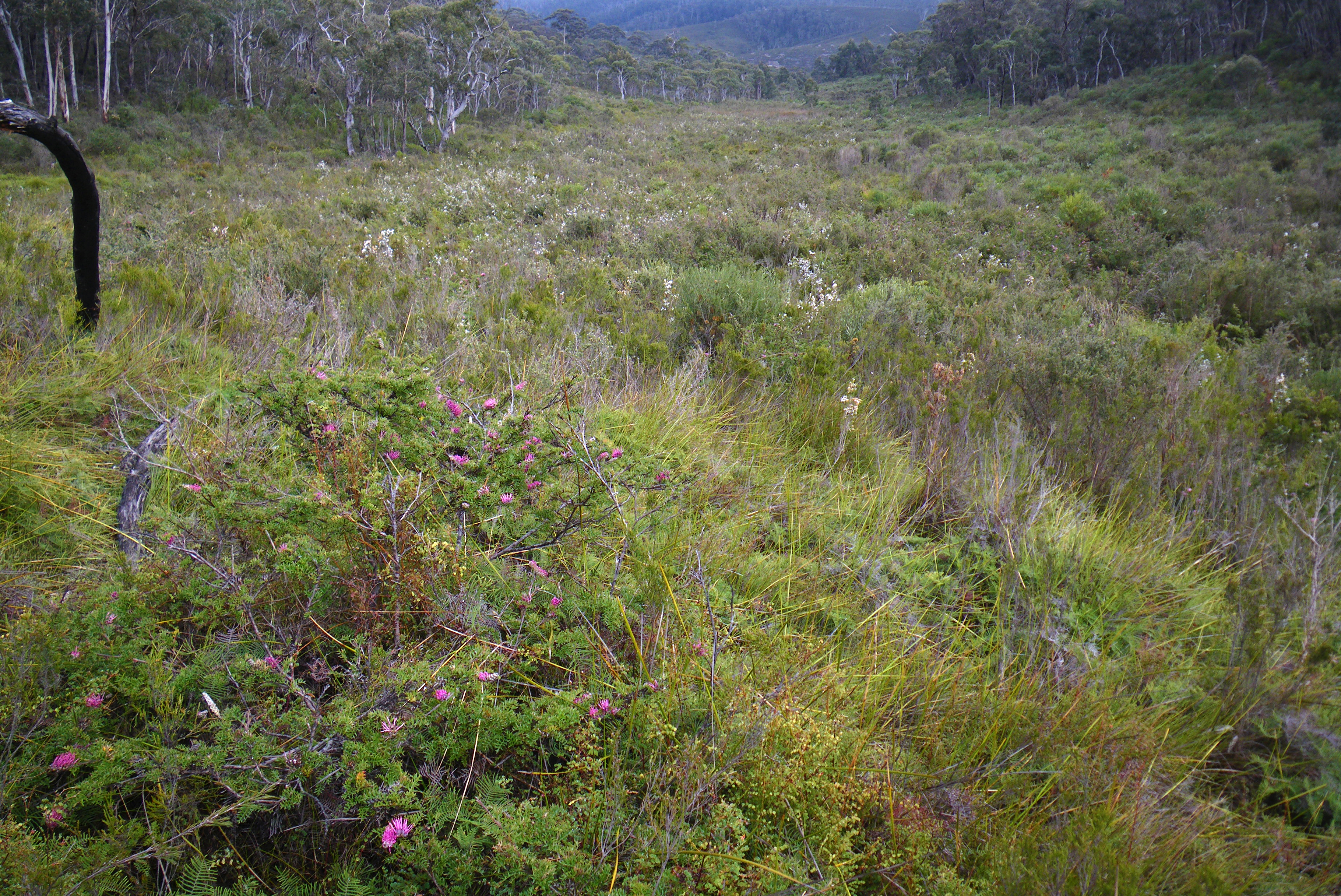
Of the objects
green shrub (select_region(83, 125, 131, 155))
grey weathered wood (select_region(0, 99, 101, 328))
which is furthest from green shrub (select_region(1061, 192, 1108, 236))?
green shrub (select_region(83, 125, 131, 155))

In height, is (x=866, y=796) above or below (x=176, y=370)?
below

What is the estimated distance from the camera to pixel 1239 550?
2.83 meters

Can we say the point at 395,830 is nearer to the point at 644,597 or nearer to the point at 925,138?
the point at 644,597

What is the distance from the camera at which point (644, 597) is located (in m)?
1.94

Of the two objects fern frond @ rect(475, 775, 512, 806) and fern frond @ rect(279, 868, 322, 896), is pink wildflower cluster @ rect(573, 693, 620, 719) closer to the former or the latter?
fern frond @ rect(475, 775, 512, 806)

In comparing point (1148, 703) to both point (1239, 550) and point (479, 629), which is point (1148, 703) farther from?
point (479, 629)

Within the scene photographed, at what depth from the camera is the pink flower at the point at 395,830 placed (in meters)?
1.26

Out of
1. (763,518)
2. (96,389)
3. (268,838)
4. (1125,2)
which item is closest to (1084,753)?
(763,518)

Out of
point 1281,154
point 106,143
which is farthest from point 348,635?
point 106,143

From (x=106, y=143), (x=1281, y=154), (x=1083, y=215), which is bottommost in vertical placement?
(x=1083, y=215)

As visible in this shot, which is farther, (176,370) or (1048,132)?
(1048,132)

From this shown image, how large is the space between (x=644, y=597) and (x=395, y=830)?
862 millimetres

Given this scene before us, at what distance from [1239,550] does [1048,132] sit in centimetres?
2521

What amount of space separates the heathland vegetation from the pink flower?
0.09ft
